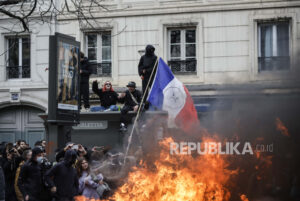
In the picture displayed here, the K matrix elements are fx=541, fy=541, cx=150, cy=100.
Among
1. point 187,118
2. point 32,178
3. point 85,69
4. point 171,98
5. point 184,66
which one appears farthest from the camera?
point 184,66

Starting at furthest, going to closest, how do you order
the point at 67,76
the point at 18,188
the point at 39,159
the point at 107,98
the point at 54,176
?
the point at 107,98
the point at 18,188
the point at 39,159
the point at 54,176
the point at 67,76

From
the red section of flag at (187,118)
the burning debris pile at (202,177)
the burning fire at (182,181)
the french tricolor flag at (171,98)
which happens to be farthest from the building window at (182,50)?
the burning fire at (182,181)

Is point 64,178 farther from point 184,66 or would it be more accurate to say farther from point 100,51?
point 100,51

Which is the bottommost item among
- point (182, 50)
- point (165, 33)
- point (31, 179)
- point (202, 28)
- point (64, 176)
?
point (31, 179)

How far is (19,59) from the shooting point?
20359 millimetres

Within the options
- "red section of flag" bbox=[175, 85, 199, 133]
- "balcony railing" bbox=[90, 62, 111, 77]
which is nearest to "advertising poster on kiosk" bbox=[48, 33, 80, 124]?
"red section of flag" bbox=[175, 85, 199, 133]

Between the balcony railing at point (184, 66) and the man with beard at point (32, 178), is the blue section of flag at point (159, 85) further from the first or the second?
the balcony railing at point (184, 66)

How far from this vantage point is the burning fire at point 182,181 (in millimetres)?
9711

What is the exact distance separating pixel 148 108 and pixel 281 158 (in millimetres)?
3142

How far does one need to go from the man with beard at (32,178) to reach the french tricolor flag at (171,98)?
102 inches

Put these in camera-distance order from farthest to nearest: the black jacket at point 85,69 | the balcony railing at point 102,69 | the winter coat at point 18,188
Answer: the balcony railing at point 102,69 < the black jacket at point 85,69 < the winter coat at point 18,188

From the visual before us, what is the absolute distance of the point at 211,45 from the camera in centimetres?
1855

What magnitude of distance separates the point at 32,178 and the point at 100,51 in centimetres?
997

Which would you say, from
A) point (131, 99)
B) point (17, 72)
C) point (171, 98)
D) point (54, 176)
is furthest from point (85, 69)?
point (17, 72)
